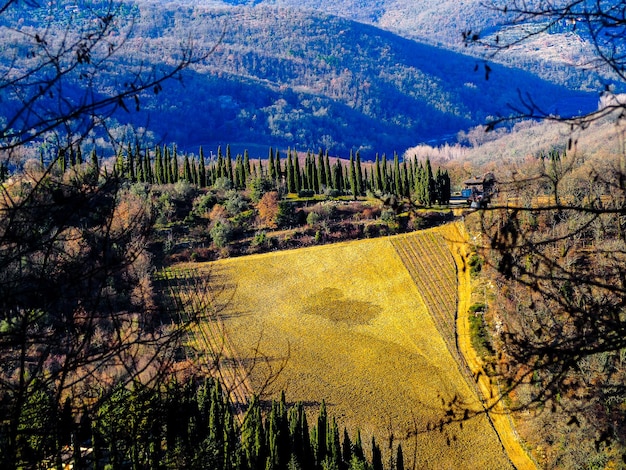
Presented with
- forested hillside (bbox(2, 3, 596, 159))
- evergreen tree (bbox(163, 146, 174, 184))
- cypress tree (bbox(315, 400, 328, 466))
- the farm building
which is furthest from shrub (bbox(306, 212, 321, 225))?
forested hillside (bbox(2, 3, 596, 159))

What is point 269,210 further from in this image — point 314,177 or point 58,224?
point 58,224

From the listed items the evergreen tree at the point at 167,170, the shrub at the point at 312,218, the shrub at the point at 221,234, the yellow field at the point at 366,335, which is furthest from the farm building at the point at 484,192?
the evergreen tree at the point at 167,170

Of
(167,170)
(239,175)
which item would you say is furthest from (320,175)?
(167,170)

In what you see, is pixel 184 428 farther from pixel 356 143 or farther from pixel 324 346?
pixel 356 143

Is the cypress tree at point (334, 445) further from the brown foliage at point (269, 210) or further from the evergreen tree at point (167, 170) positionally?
the evergreen tree at point (167, 170)

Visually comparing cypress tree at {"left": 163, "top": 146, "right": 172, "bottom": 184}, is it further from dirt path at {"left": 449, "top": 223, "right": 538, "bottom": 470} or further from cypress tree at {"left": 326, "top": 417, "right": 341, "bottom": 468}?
cypress tree at {"left": 326, "top": 417, "right": 341, "bottom": 468}

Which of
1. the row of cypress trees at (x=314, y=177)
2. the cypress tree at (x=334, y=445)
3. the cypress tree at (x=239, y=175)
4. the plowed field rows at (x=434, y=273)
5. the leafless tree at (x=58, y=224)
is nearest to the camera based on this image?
the leafless tree at (x=58, y=224)

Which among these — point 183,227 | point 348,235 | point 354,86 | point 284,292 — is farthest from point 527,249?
point 354,86

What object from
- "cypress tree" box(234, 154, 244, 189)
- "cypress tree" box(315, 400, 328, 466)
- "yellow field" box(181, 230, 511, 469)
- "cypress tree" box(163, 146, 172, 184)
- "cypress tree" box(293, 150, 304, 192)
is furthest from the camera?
"cypress tree" box(234, 154, 244, 189)
